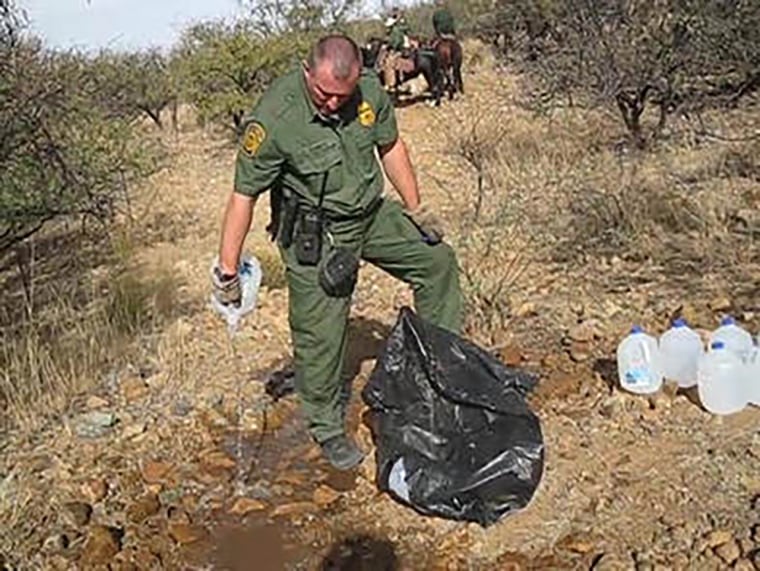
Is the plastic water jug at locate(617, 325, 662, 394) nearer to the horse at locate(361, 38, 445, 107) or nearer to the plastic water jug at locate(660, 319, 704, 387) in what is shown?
the plastic water jug at locate(660, 319, 704, 387)

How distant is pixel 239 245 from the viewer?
3.88m

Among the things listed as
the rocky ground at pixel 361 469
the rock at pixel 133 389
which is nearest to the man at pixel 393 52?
the rocky ground at pixel 361 469

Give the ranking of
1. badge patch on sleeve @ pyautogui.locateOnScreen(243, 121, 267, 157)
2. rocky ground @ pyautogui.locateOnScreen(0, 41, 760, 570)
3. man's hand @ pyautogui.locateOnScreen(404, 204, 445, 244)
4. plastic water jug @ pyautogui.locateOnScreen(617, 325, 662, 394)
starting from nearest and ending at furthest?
1. rocky ground @ pyautogui.locateOnScreen(0, 41, 760, 570)
2. badge patch on sleeve @ pyautogui.locateOnScreen(243, 121, 267, 157)
3. plastic water jug @ pyautogui.locateOnScreen(617, 325, 662, 394)
4. man's hand @ pyautogui.locateOnScreen(404, 204, 445, 244)

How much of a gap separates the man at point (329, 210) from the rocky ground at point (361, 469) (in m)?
0.46

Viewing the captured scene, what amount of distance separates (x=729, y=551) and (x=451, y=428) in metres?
1.07

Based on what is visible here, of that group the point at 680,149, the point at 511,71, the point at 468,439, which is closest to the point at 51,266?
the point at 680,149

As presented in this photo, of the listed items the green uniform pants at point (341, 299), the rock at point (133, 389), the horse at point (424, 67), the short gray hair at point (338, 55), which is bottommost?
the horse at point (424, 67)

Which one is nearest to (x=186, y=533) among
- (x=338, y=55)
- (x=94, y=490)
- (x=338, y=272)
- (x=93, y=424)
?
(x=94, y=490)

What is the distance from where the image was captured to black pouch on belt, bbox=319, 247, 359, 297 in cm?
398

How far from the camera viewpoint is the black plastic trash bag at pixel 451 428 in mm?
3611

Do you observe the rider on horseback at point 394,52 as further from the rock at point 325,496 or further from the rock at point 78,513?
the rock at point 78,513

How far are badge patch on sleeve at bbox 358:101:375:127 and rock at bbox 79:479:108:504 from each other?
1.75m

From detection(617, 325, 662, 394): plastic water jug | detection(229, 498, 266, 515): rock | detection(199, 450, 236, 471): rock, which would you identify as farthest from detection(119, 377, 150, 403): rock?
detection(617, 325, 662, 394): plastic water jug

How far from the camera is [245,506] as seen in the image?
395 cm
